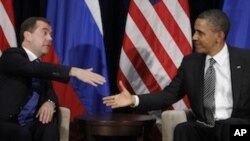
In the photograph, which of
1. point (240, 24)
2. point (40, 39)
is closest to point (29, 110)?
point (40, 39)

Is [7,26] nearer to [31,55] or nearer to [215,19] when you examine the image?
[31,55]

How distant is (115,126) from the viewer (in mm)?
3734

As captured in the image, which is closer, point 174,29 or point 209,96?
point 209,96

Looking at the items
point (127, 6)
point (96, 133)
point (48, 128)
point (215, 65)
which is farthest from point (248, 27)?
point (48, 128)

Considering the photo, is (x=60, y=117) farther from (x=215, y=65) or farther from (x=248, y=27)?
(x=248, y=27)

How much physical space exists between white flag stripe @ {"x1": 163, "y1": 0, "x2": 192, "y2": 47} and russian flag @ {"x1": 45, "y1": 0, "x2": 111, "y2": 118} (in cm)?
61

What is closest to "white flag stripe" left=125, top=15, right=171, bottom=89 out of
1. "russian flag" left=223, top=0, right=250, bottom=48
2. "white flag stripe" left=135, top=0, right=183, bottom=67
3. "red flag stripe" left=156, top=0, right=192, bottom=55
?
"white flag stripe" left=135, top=0, right=183, bottom=67

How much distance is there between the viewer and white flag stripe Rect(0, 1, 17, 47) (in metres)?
4.26

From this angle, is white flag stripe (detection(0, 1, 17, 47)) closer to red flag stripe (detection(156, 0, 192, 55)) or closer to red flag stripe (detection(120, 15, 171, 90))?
red flag stripe (detection(120, 15, 171, 90))

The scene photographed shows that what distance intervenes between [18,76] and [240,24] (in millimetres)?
1819

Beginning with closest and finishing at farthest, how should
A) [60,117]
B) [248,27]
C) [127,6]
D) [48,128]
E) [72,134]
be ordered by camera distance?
1. [48,128]
2. [60,117]
3. [248,27]
4. [72,134]
5. [127,6]

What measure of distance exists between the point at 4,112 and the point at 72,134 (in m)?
1.04

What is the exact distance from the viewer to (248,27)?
409 centimetres

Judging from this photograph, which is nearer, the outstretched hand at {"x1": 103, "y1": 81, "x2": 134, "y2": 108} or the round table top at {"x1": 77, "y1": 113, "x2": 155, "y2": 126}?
the outstretched hand at {"x1": 103, "y1": 81, "x2": 134, "y2": 108}
